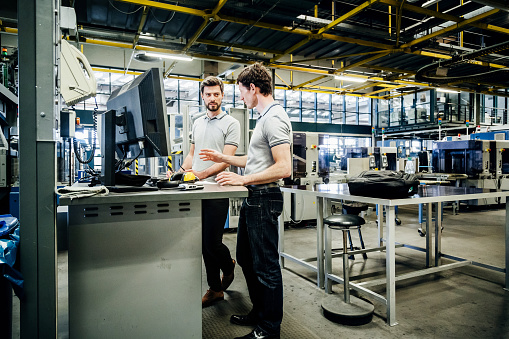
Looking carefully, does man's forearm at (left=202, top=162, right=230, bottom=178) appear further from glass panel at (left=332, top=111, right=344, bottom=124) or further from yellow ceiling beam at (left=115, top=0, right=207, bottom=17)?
glass panel at (left=332, top=111, right=344, bottom=124)

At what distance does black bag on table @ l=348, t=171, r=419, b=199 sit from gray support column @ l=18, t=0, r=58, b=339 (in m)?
1.95

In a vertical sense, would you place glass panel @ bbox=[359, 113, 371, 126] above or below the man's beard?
above

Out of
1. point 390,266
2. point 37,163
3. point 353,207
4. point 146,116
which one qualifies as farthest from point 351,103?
point 37,163

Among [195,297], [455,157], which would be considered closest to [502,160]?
[455,157]

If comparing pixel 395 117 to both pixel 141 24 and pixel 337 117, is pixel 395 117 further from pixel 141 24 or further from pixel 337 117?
pixel 141 24

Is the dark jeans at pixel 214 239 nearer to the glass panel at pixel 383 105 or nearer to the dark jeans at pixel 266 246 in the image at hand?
the dark jeans at pixel 266 246

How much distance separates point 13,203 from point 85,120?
792 cm

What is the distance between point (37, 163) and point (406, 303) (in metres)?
2.71

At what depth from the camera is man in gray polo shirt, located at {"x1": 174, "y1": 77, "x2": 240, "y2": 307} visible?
87.0 inches

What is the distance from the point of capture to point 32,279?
123 centimetres

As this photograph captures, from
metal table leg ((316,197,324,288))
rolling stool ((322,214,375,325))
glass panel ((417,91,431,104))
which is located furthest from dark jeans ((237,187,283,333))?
glass panel ((417,91,431,104))

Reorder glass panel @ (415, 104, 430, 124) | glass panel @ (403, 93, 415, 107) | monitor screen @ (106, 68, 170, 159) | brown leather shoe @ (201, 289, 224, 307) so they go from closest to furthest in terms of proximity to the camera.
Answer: monitor screen @ (106, 68, 170, 159), brown leather shoe @ (201, 289, 224, 307), glass panel @ (415, 104, 430, 124), glass panel @ (403, 93, 415, 107)

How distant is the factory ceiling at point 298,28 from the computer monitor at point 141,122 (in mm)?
3689

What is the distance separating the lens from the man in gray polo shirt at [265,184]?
171 centimetres
